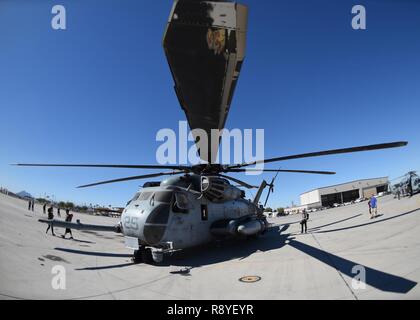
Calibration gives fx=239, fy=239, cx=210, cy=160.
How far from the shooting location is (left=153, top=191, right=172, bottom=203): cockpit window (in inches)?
375

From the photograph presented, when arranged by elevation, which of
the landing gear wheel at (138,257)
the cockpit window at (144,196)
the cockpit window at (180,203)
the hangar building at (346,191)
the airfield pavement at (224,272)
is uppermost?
the cockpit window at (144,196)

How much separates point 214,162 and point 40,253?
712 cm

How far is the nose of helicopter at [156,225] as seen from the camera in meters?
8.77

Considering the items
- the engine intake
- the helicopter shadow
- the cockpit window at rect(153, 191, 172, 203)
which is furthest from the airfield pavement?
the engine intake

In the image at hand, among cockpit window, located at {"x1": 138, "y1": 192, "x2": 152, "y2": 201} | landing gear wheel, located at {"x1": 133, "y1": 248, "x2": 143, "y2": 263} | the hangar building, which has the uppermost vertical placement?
cockpit window, located at {"x1": 138, "y1": 192, "x2": 152, "y2": 201}

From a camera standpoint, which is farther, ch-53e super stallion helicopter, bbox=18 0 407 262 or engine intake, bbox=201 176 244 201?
engine intake, bbox=201 176 244 201

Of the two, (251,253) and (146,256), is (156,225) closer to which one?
(146,256)

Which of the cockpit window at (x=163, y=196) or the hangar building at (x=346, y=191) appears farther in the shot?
the hangar building at (x=346, y=191)

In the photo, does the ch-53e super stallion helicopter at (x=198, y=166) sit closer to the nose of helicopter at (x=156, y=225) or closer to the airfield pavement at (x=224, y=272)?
the nose of helicopter at (x=156, y=225)

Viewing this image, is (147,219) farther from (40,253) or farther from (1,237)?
(1,237)

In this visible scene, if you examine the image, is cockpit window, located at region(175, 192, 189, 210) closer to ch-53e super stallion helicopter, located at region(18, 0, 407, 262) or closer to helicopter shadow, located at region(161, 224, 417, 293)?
ch-53e super stallion helicopter, located at region(18, 0, 407, 262)

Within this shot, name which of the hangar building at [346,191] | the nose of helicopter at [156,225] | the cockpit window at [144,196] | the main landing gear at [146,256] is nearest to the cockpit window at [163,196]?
the nose of helicopter at [156,225]

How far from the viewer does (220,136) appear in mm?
8656
